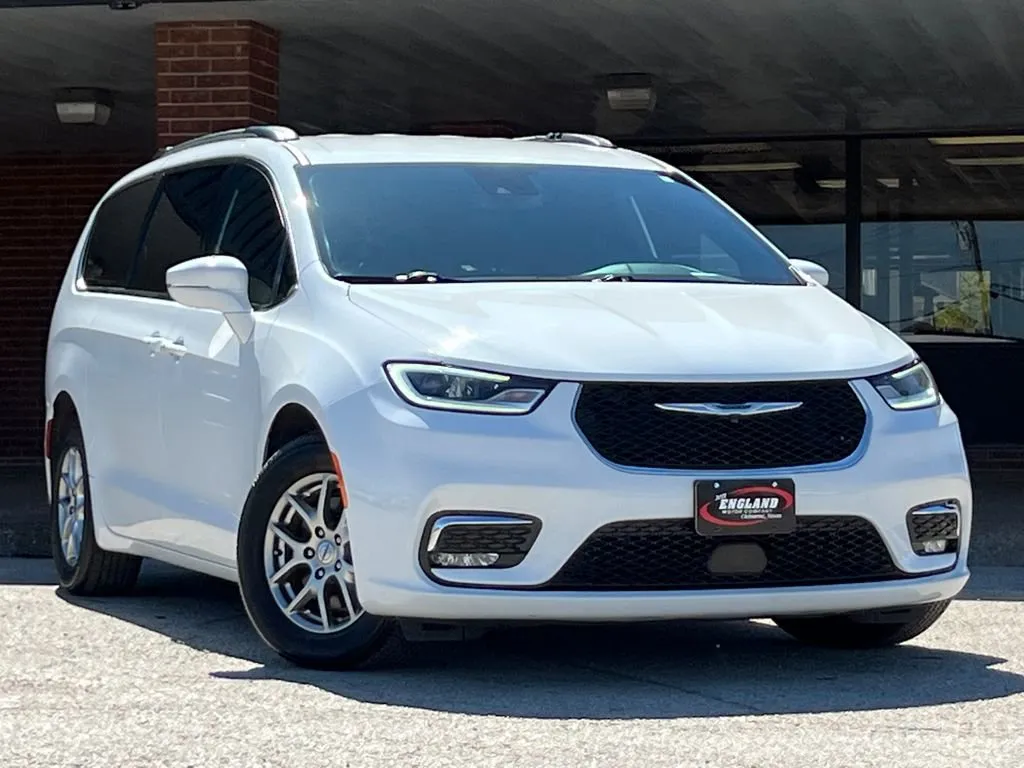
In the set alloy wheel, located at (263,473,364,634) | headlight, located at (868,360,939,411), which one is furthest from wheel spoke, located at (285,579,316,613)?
headlight, located at (868,360,939,411)

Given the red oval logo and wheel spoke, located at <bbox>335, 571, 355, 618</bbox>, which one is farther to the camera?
wheel spoke, located at <bbox>335, 571, 355, 618</bbox>

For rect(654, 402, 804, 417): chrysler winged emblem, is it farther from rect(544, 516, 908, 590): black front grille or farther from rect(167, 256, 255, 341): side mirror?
rect(167, 256, 255, 341): side mirror

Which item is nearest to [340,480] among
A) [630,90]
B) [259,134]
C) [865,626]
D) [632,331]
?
[632,331]

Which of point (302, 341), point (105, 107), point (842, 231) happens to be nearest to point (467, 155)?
point (302, 341)

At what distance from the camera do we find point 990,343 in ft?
51.9

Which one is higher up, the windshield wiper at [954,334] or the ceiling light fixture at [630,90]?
the ceiling light fixture at [630,90]

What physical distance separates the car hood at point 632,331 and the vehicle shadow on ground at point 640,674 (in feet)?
3.04

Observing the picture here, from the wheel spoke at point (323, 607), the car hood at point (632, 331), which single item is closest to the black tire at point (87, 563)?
the wheel spoke at point (323, 607)

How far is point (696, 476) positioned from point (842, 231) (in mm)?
10640

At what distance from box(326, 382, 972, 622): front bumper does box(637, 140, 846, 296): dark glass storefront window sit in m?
10.2

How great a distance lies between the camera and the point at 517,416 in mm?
5738

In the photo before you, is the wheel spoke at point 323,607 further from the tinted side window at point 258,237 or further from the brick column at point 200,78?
the brick column at point 200,78

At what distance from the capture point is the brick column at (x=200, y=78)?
11.3 metres

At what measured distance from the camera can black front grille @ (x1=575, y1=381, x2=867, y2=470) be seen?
5.79m
